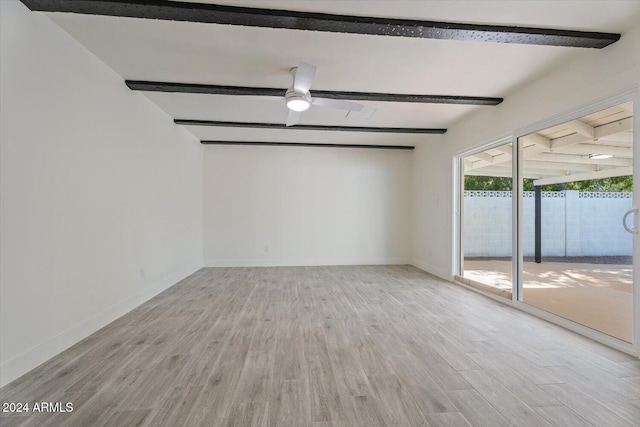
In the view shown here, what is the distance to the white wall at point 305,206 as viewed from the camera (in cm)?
599

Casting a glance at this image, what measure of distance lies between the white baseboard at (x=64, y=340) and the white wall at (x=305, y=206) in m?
2.43

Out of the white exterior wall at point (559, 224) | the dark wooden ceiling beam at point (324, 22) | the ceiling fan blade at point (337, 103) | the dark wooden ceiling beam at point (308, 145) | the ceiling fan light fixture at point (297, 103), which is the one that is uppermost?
the dark wooden ceiling beam at point (308, 145)

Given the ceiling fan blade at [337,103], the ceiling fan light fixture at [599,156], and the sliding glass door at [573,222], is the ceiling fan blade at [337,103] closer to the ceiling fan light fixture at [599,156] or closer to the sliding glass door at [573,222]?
the sliding glass door at [573,222]

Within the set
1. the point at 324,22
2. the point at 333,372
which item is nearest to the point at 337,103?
the point at 324,22

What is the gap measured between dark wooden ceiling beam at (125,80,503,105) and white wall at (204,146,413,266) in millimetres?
2786

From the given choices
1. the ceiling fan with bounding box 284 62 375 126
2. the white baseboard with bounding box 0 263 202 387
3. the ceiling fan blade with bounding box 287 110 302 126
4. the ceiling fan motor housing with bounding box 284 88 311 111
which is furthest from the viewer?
the ceiling fan blade with bounding box 287 110 302 126

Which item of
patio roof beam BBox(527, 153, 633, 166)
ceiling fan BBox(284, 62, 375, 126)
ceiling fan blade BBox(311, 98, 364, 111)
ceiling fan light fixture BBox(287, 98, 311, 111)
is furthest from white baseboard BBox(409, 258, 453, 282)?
ceiling fan light fixture BBox(287, 98, 311, 111)

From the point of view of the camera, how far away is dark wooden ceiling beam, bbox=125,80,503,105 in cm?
314

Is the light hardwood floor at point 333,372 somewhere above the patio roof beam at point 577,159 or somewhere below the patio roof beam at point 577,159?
below

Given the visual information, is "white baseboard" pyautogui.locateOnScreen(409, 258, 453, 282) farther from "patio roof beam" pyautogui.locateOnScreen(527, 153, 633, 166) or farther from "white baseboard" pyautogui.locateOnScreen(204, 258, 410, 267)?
"patio roof beam" pyautogui.locateOnScreen(527, 153, 633, 166)

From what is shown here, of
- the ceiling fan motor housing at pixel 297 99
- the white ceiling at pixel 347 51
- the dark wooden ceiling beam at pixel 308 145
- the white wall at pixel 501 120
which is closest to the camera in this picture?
the white ceiling at pixel 347 51

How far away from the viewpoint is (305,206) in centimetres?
614

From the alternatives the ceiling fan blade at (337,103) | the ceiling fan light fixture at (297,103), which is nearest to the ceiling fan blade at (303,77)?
the ceiling fan light fixture at (297,103)

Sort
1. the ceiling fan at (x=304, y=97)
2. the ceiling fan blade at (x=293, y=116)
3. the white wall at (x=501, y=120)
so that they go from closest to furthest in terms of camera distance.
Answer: the white wall at (x=501, y=120), the ceiling fan at (x=304, y=97), the ceiling fan blade at (x=293, y=116)
